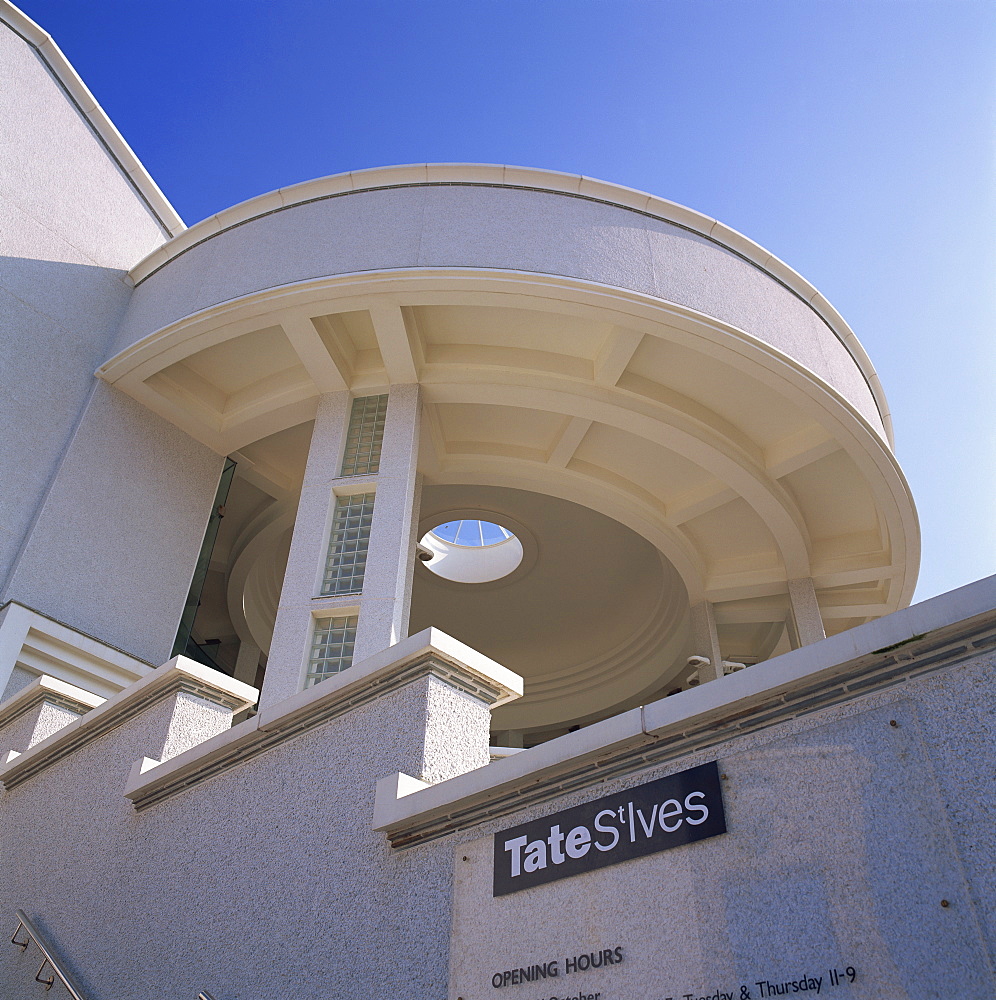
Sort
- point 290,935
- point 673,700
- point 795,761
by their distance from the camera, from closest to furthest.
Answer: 1. point 795,761
2. point 673,700
3. point 290,935

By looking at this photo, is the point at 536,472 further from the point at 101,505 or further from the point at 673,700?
the point at 673,700

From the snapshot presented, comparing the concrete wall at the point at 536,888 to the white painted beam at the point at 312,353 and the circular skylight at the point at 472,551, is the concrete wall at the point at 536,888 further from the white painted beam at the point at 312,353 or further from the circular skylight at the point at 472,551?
the circular skylight at the point at 472,551

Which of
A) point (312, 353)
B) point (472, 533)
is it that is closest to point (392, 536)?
point (312, 353)

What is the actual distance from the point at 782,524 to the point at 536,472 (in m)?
3.39

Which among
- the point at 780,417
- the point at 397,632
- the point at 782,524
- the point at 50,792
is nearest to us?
the point at 50,792

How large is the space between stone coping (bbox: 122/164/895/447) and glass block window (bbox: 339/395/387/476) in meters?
2.37

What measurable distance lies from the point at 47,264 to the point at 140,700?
6830 mm

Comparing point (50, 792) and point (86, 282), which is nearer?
point (50, 792)

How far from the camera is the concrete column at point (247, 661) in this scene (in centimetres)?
1659

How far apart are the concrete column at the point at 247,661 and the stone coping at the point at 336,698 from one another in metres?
11.5

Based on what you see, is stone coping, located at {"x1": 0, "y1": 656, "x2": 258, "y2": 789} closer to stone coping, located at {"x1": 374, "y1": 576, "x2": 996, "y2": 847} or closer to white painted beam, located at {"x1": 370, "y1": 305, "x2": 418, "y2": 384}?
stone coping, located at {"x1": 374, "y1": 576, "x2": 996, "y2": 847}

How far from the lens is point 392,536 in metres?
8.68

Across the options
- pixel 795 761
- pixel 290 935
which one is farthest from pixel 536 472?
pixel 795 761

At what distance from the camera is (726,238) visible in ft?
33.1
